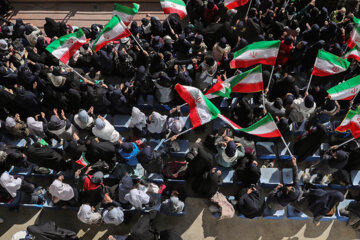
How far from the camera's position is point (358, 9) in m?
10.7

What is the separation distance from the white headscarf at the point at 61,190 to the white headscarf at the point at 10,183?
992mm

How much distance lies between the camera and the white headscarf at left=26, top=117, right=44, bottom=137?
25.4 feet

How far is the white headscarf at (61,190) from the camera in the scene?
6703 mm

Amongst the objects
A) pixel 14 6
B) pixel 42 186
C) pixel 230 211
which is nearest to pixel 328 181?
pixel 230 211

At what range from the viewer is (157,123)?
775cm

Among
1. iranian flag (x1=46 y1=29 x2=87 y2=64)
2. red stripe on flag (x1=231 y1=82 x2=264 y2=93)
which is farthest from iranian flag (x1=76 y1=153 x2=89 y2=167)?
red stripe on flag (x1=231 y1=82 x2=264 y2=93)

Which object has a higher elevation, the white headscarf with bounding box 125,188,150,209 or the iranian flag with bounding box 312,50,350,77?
the iranian flag with bounding box 312,50,350,77

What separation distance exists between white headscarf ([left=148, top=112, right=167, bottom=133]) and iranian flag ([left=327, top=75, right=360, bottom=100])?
4043 millimetres

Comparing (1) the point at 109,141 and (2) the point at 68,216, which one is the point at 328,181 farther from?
(2) the point at 68,216

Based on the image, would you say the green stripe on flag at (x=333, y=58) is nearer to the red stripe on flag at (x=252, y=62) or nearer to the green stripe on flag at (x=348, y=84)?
the green stripe on flag at (x=348, y=84)

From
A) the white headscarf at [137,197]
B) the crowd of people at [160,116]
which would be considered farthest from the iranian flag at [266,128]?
the white headscarf at [137,197]

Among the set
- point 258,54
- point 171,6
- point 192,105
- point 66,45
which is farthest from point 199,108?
point 66,45

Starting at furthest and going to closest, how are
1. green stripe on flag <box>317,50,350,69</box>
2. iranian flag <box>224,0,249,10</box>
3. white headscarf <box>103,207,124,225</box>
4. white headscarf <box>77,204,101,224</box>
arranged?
iranian flag <box>224,0,249,10</box>, green stripe on flag <box>317,50,350,69</box>, white headscarf <box>77,204,101,224</box>, white headscarf <box>103,207,124,225</box>

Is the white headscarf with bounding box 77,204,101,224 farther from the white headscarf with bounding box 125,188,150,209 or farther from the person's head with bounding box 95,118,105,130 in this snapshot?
the person's head with bounding box 95,118,105,130
